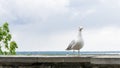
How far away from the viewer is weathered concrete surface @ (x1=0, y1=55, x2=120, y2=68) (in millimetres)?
8602

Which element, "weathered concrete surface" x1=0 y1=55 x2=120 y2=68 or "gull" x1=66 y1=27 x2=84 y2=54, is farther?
"gull" x1=66 y1=27 x2=84 y2=54

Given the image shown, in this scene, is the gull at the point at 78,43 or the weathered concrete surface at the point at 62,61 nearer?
the weathered concrete surface at the point at 62,61

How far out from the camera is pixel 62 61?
920 centimetres

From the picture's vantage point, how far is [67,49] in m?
10.5

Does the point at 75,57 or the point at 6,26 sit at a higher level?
the point at 6,26

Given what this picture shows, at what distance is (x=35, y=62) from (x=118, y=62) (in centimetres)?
210

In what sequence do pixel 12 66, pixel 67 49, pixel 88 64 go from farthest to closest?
pixel 67 49 → pixel 12 66 → pixel 88 64

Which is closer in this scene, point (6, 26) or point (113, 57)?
point (113, 57)

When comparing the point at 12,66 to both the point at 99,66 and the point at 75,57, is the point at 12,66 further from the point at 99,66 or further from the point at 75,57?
the point at 99,66

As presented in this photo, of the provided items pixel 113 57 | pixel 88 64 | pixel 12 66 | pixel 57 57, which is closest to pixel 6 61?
pixel 12 66

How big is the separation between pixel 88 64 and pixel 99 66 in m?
0.37

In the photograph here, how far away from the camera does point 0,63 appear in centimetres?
973

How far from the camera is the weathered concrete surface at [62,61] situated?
28.2ft

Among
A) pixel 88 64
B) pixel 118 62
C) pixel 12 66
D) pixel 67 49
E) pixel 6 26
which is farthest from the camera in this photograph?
pixel 6 26
